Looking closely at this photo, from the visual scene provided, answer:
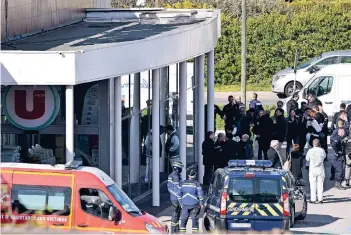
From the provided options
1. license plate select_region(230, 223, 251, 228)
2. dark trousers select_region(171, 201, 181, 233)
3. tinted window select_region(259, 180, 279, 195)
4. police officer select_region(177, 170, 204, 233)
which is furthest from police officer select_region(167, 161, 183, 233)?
tinted window select_region(259, 180, 279, 195)

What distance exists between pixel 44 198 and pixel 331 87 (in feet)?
63.3

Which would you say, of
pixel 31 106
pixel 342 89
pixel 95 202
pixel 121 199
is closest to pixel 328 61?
pixel 342 89

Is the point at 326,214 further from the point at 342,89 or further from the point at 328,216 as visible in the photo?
the point at 342,89

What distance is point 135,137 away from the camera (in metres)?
24.1

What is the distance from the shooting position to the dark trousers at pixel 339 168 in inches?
1022

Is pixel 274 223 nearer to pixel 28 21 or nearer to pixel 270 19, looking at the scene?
pixel 28 21

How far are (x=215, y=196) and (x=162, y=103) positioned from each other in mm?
6607

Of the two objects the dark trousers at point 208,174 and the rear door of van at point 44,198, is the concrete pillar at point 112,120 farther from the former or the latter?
the dark trousers at point 208,174

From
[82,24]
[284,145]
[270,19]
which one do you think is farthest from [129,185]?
[270,19]

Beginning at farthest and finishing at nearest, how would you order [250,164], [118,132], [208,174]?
[208,174] < [118,132] < [250,164]

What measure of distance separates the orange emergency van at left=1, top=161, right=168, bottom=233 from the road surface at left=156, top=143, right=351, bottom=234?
136 inches

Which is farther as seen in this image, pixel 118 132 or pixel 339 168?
pixel 339 168

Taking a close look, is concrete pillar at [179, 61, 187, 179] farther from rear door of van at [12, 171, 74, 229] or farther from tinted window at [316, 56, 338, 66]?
tinted window at [316, 56, 338, 66]

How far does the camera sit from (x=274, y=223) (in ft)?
64.7
